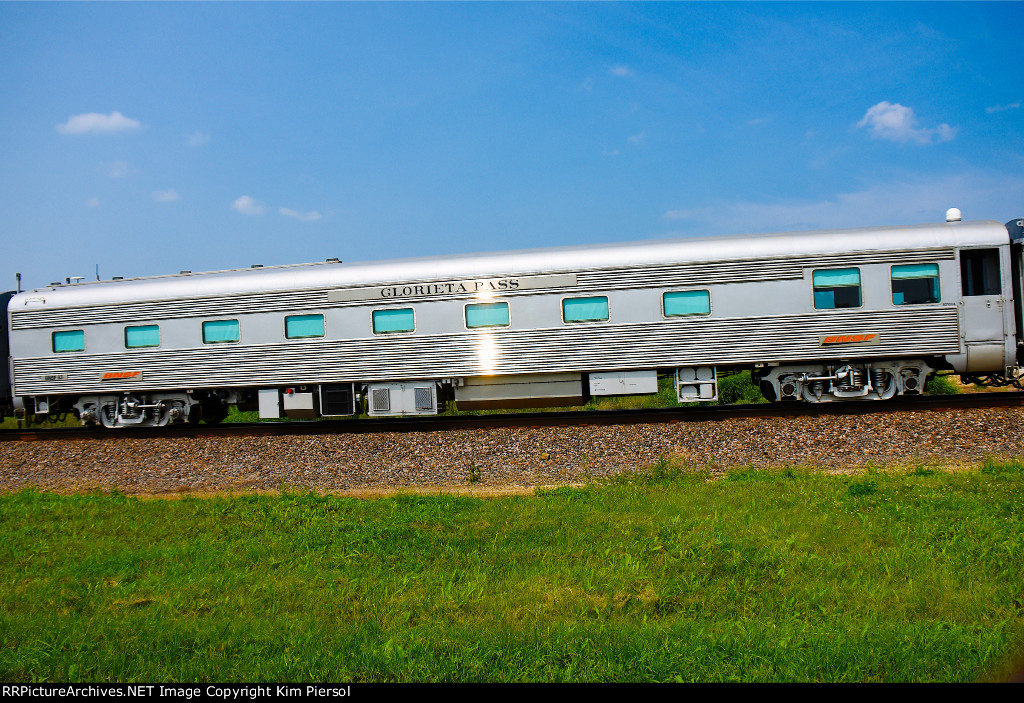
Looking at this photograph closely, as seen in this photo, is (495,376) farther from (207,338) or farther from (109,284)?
(109,284)

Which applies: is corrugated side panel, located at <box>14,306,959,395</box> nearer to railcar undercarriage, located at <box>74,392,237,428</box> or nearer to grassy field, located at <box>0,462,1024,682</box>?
railcar undercarriage, located at <box>74,392,237,428</box>

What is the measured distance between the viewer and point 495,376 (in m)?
14.1

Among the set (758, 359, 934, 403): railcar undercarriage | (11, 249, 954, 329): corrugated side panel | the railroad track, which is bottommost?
the railroad track

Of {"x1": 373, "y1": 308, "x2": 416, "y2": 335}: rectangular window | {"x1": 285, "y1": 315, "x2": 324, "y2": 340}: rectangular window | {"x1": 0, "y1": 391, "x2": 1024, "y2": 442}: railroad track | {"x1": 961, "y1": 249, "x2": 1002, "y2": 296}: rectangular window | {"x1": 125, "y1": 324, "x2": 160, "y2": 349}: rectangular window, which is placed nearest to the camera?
{"x1": 0, "y1": 391, "x2": 1024, "y2": 442}: railroad track

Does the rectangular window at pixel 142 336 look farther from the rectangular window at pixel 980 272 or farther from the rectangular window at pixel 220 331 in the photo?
the rectangular window at pixel 980 272

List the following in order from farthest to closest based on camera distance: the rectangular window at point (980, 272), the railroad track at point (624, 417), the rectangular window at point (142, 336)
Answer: the rectangular window at point (142, 336) < the rectangular window at point (980, 272) < the railroad track at point (624, 417)

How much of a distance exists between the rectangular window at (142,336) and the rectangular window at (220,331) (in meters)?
1.16

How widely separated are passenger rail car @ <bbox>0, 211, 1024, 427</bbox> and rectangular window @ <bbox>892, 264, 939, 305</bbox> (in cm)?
3

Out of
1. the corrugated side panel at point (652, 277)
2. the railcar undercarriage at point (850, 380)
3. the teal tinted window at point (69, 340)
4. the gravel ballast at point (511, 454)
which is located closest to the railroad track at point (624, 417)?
the railcar undercarriage at point (850, 380)

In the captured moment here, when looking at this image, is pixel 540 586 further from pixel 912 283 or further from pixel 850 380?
pixel 912 283

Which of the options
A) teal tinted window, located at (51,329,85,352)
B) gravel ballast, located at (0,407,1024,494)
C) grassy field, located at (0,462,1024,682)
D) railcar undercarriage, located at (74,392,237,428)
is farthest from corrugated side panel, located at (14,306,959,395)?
grassy field, located at (0,462,1024,682)

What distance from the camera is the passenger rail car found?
13.3 m

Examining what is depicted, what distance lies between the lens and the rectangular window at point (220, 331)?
48.7ft

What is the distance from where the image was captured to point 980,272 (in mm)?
13516
